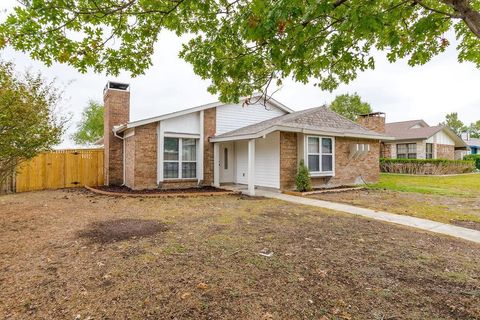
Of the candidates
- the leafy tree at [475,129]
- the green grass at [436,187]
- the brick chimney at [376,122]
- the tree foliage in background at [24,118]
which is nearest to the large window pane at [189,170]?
the tree foliage in background at [24,118]

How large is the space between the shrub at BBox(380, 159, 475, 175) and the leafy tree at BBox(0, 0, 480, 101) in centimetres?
1970

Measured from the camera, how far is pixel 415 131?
26031 mm

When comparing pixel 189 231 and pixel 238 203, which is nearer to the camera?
pixel 189 231

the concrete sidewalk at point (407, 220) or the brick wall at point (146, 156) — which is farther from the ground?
the brick wall at point (146, 156)

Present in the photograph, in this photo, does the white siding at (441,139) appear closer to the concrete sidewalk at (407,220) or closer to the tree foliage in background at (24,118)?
the concrete sidewalk at (407,220)

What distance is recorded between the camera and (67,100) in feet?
30.2

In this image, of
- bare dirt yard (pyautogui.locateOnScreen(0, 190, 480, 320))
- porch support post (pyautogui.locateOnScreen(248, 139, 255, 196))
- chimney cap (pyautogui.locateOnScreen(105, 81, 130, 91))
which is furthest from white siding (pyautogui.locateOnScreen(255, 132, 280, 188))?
chimney cap (pyautogui.locateOnScreen(105, 81, 130, 91))

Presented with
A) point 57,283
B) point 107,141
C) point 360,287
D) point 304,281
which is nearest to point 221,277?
point 304,281

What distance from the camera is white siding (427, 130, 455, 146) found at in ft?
82.3

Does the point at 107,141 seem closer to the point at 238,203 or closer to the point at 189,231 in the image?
the point at 238,203

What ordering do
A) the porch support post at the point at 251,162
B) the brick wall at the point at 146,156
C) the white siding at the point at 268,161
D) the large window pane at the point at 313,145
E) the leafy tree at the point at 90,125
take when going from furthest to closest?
the leafy tree at the point at 90,125 < the large window pane at the point at 313,145 < the white siding at the point at 268,161 < the brick wall at the point at 146,156 < the porch support post at the point at 251,162

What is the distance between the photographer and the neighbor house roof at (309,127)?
11.0 m

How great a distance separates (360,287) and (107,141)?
46.1 feet

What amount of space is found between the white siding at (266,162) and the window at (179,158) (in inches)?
107
